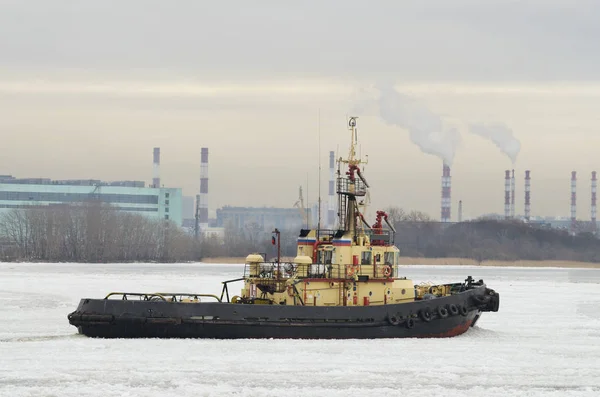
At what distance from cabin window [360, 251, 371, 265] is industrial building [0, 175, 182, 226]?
127374 millimetres

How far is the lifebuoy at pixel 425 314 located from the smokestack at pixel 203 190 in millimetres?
148376

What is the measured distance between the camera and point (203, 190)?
18238 cm

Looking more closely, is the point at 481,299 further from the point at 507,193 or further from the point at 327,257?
the point at 507,193

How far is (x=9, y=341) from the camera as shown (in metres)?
31.7

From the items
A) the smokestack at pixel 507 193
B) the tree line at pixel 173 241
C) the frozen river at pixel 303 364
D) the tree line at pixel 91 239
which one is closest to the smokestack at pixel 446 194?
the smokestack at pixel 507 193

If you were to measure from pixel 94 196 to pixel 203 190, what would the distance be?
24.4 metres

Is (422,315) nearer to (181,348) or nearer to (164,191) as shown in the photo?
(181,348)

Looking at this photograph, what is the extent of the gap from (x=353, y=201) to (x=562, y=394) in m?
11.3

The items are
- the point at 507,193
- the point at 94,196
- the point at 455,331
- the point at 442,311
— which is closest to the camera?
the point at 442,311

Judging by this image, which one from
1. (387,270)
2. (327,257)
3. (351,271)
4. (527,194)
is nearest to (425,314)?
(387,270)

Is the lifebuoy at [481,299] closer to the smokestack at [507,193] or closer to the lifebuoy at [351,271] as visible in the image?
the lifebuoy at [351,271]

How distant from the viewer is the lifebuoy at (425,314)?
3362 centimetres

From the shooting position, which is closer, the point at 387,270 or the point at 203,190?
the point at 387,270

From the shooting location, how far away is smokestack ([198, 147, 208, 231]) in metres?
182
